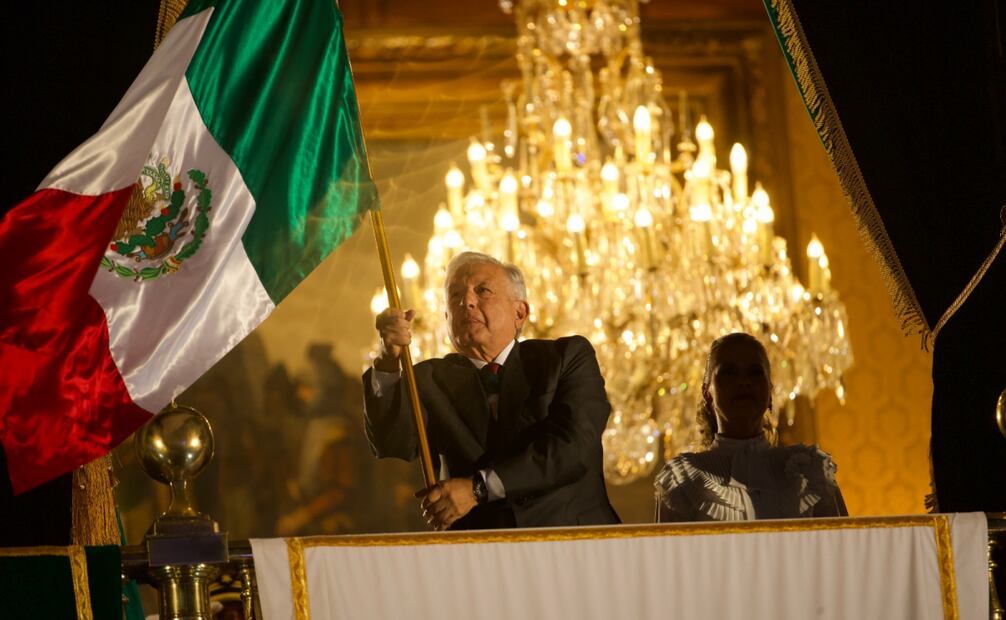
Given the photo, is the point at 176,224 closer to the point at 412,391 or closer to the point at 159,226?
the point at 159,226

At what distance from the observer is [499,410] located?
11.9 feet

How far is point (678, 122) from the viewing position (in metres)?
8.49

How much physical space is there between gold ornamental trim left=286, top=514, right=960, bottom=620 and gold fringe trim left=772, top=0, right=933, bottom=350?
2.53 ft

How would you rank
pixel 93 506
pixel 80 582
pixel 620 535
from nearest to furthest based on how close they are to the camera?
1. pixel 80 582
2. pixel 620 535
3. pixel 93 506

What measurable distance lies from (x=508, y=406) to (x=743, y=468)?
0.61 meters

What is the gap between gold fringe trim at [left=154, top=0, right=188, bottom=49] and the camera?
3.79 metres

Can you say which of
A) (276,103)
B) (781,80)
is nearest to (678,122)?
(781,80)

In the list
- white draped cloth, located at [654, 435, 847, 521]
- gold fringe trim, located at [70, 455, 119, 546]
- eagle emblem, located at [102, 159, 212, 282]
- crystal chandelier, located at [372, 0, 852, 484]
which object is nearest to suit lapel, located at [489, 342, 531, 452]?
white draped cloth, located at [654, 435, 847, 521]

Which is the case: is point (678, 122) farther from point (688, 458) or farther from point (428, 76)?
point (688, 458)

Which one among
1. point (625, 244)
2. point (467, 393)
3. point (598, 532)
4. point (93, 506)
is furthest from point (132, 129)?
point (625, 244)

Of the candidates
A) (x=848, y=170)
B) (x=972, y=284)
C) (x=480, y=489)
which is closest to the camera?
(x=480, y=489)

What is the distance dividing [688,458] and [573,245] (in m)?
3.22

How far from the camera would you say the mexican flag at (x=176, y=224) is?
3.38 metres

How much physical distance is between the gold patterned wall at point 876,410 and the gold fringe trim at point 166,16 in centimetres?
529
